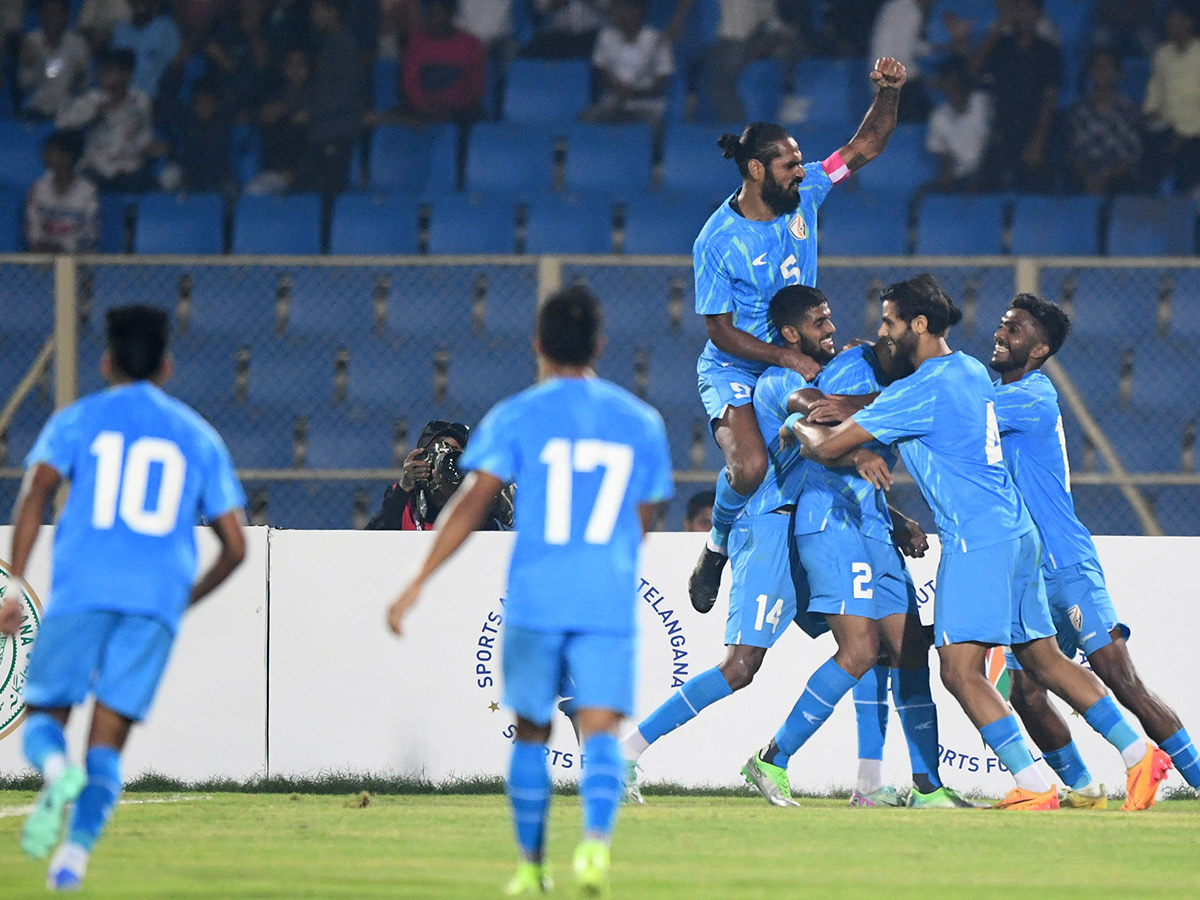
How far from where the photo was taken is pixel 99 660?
514cm

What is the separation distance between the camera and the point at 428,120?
1488cm

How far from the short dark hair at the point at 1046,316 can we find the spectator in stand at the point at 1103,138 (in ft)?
19.6

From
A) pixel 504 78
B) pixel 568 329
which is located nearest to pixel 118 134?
pixel 504 78

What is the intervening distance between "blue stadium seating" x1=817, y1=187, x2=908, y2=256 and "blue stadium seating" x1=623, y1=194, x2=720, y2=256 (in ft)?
2.92

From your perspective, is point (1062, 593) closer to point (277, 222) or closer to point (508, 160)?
point (508, 160)

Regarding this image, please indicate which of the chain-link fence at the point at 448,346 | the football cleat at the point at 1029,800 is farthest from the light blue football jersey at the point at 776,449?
the chain-link fence at the point at 448,346

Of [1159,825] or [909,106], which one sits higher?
[909,106]

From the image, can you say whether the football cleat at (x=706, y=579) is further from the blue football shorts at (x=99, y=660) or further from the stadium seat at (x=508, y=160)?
the stadium seat at (x=508, y=160)

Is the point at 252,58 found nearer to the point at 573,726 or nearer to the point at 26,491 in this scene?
the point at 573,726

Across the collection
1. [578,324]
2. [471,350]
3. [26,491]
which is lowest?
[26,491]

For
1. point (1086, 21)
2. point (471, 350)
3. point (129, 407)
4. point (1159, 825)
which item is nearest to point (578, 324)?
point (129, 407)

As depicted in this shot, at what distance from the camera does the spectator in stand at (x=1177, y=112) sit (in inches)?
554

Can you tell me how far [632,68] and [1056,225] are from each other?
362 cm

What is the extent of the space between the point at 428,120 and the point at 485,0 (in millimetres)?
1317
